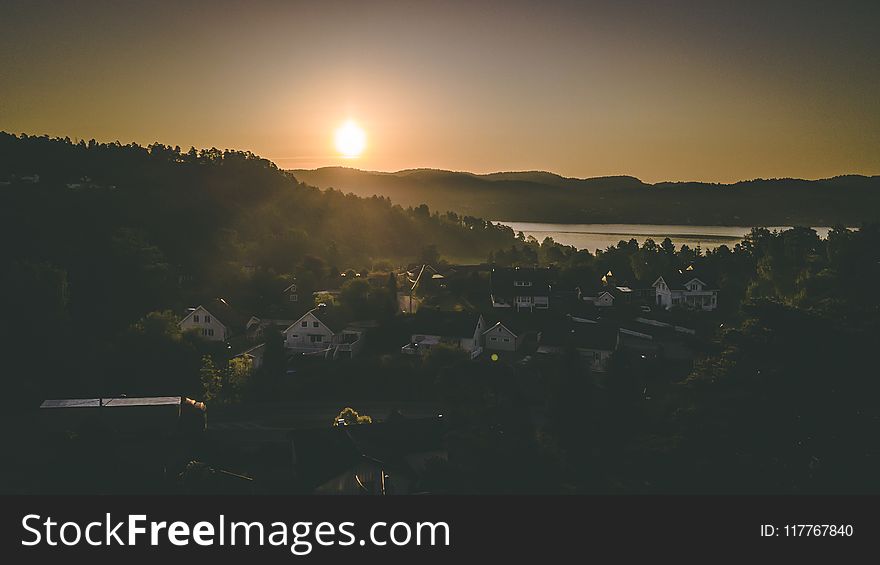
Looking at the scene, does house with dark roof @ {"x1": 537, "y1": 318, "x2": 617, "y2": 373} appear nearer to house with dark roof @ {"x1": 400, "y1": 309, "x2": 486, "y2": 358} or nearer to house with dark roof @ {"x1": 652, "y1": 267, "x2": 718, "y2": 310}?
house with dark roof @ {"x1": 400, "y1": 309, "x2": 486, "y2": 358}

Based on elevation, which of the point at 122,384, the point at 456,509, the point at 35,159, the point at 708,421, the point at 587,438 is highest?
the point at 35,159

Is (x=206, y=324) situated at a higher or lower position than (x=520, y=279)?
lower

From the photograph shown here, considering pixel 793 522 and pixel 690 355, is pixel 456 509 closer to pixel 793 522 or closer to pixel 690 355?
pixel 793 522

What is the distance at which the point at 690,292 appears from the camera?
2291 centimetres

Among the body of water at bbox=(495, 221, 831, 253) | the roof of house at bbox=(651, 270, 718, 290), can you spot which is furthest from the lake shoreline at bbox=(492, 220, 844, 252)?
the roof of house at bbox=(651, 270, 718, 290)

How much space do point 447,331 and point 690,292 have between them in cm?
1114

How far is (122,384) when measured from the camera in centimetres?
1247

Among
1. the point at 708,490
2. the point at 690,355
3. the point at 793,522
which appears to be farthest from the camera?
the point at 690,355

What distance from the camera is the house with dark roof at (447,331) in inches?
602

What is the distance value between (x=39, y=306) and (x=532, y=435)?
12036 millimetres

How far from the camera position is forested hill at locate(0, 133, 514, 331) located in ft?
65.9

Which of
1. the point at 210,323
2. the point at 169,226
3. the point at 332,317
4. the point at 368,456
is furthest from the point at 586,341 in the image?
the point at 169,226

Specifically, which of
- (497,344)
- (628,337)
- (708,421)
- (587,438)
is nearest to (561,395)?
(587,438)

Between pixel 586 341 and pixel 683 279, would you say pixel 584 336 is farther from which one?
pixel 683 279
